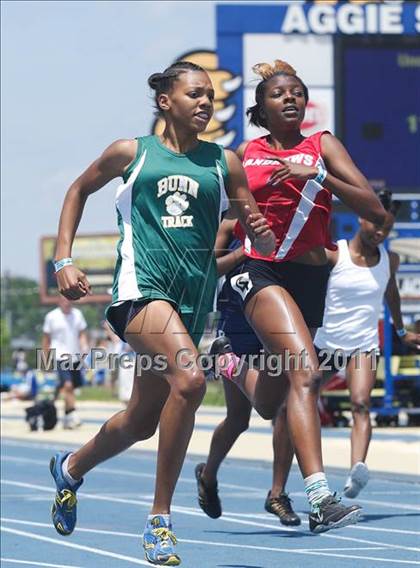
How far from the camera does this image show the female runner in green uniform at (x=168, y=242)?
7.91 m

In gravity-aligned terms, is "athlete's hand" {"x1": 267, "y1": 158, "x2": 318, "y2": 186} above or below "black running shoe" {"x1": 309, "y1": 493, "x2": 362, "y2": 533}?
above

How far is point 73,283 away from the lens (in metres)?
7.88

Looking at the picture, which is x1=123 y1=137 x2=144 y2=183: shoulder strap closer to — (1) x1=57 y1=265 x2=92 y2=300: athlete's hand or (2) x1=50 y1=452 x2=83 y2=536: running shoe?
Answer: (1) x1=57 y1=265 x2=92 y2=300: athlete's hand

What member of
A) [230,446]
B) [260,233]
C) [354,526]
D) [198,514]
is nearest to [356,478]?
[354,526]

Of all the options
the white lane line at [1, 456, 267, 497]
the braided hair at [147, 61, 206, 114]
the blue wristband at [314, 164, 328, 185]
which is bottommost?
the white lane line at [1, 456, 267, 497]

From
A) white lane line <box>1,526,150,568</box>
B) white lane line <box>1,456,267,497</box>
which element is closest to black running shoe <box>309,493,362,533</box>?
white lane line <box>1,526,150,568</box>

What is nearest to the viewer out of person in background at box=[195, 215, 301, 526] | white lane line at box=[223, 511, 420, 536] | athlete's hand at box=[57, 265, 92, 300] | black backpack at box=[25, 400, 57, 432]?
athlete's hand at box=[57, 265, 92, 300]

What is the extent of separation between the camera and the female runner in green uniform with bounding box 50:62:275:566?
7.91m

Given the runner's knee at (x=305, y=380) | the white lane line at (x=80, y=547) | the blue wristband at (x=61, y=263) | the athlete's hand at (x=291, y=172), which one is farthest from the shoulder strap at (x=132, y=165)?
the white lane line at (x=80, y=547)

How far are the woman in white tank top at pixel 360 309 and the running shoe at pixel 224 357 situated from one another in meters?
1.95

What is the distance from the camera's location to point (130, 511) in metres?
13.2

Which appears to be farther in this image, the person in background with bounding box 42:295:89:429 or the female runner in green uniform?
the person in background with bounding box 42:295:89:429

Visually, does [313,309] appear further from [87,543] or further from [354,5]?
[354,5]

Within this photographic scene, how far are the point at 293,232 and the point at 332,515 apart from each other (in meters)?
1.74
